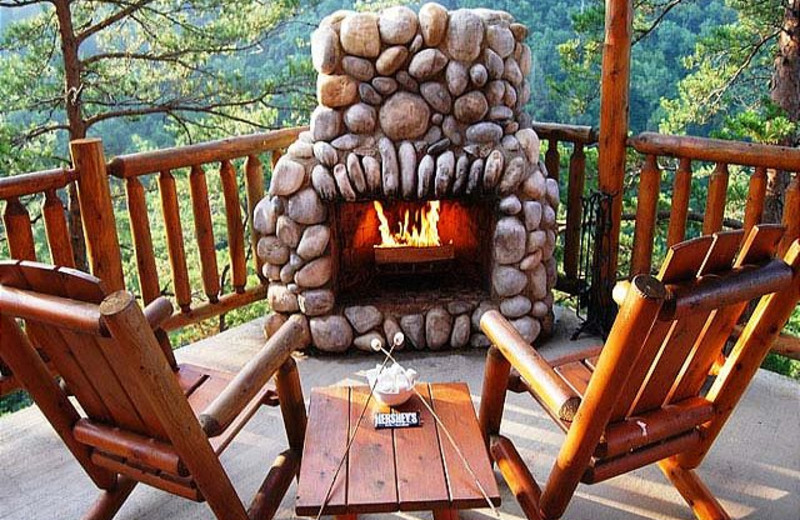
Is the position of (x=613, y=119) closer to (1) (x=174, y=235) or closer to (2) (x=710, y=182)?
(2) (x=710, y=182)

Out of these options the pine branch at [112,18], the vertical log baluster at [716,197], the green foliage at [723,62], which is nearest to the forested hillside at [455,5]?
the green foliage at [723,62]

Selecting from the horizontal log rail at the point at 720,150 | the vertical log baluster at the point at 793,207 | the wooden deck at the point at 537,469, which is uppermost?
the horizontal log rail at the point at 720,150

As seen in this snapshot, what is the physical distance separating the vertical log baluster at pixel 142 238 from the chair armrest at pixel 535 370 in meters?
1.78

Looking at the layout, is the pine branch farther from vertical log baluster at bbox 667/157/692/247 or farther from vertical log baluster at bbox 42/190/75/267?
vertical log baluster at bbox 667/157/692/247

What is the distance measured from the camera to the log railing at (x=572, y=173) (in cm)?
359

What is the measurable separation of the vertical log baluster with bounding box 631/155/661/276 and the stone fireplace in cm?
42

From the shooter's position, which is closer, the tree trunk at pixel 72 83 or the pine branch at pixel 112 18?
the tree trunk at pixel 72 83

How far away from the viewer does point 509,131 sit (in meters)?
3.29

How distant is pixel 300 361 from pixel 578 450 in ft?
6.18

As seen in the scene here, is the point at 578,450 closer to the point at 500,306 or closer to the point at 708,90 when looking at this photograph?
the point at 500,306

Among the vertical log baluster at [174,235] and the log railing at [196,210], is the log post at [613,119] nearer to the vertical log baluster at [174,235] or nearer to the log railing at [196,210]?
the log railing at [196,210]

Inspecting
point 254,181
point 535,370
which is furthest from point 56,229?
point 535,370

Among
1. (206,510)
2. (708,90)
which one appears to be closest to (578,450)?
(206,510)

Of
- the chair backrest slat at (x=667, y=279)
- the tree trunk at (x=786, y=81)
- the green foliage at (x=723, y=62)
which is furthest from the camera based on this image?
the green foliage at (x=723, y=62)
